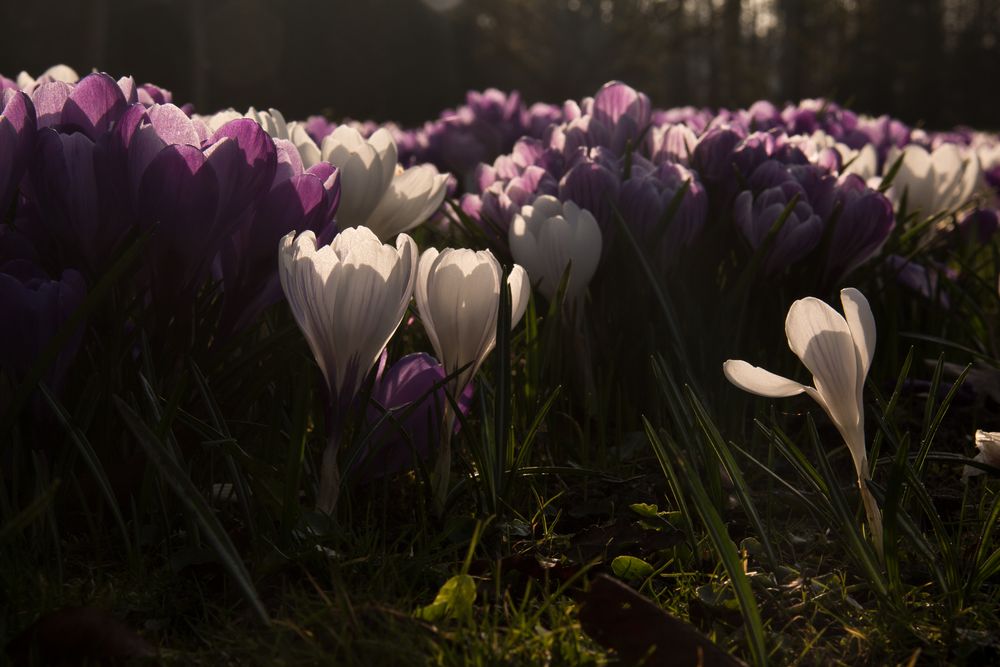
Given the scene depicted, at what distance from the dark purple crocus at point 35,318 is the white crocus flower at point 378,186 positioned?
23.2 inches

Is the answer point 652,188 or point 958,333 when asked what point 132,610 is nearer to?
point 652,188

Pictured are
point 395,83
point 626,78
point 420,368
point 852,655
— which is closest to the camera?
point 852,655

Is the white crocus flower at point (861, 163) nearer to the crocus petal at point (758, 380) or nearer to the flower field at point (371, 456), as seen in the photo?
the flower field at point (371, 456)

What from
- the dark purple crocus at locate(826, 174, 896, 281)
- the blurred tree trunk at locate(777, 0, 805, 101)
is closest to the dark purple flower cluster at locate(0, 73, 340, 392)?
the dark purple crocus at locate(826, 174, 896, 281)

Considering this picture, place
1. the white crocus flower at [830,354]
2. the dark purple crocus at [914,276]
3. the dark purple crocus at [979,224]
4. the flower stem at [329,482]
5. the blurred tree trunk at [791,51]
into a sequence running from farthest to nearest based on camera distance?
the blurred tree trunk at [791,51] < the dark purple crocus at [979,224] < the dark purple crocus at [914,276] < the flower stem at [329,482] < the white crocus flower at [830,354]

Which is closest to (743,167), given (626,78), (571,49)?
(571,49)

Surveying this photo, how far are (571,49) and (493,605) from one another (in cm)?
1780

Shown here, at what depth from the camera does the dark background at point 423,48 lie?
1248 centimetres

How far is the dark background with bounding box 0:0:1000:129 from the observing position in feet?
41.0

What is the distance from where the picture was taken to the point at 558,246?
1.70m

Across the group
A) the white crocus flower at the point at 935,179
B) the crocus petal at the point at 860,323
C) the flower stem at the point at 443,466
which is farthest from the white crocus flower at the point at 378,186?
the white crocus flower at the point at 935,179

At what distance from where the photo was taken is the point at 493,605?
1143 mm

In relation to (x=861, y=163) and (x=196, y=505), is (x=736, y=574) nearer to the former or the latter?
(x=196, y=505)

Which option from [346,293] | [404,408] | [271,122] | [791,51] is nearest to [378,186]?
[271,122]
